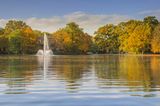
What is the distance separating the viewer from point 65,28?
114 m

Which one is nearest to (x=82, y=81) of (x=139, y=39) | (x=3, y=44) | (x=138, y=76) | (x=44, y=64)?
(x=138, y=76)

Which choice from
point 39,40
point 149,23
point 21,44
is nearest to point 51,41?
point 39,40

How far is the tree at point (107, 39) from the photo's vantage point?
392 ft

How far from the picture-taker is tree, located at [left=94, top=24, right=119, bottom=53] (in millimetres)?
119562

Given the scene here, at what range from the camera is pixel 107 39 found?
12181 centimetres

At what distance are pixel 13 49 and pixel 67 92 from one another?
281ft

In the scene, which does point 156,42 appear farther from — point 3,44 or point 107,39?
point 107,39

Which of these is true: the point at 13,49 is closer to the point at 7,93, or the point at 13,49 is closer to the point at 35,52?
the point at 35,52

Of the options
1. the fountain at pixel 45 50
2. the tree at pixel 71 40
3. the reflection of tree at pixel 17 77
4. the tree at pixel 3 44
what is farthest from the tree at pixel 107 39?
the reflection of tree at pixel 17 77

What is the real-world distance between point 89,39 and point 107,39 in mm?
6064

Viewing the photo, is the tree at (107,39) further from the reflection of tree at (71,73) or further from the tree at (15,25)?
the reflection of tree at (71,73)

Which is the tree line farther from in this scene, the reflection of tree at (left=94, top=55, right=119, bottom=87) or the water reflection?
the water reflection

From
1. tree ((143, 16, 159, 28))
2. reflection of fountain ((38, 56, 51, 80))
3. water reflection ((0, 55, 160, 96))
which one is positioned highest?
tree ((143, 16, 159, 28))

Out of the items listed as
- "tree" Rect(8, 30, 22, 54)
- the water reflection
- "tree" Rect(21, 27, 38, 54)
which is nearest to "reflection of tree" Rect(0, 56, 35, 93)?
the water reflection
